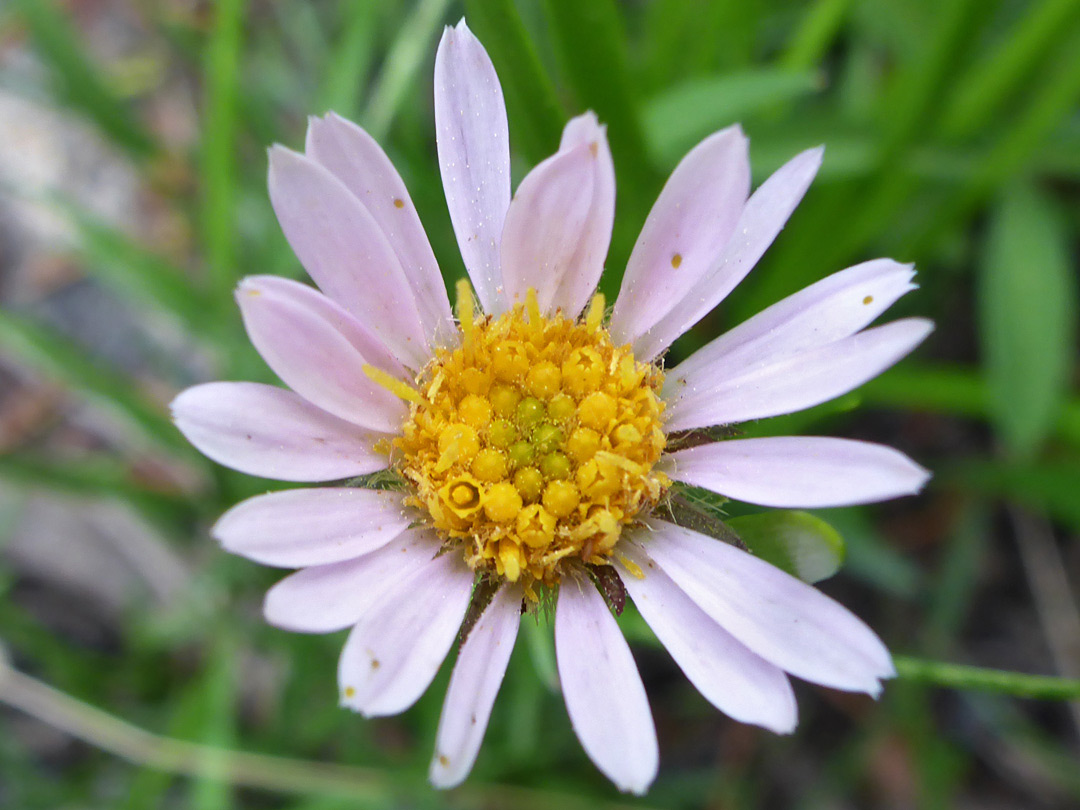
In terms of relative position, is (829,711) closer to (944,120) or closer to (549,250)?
(944,120)

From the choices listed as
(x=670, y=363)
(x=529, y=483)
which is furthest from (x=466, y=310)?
(x=670, y=363)

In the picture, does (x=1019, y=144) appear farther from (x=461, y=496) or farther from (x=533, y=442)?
(x=461, y=496)

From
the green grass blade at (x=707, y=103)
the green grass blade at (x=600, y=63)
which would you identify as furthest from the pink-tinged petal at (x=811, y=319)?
the green grass blade at (x=707, y=103)

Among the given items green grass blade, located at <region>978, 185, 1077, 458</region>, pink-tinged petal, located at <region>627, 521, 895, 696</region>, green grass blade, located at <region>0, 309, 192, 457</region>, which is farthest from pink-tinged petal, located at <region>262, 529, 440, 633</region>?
green grass blade, located at <region>978, 185, 1077, 458</region>

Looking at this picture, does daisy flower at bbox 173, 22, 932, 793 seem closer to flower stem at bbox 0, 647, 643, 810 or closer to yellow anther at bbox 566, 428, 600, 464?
yellow anther at bbox 566, 428, 600, 464

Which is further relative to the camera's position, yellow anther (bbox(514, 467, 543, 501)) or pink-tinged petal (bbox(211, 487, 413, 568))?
yellow anther (bbox(514, 467, 543, 501))

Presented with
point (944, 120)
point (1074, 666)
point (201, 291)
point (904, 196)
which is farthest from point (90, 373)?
point (1074, 666)
